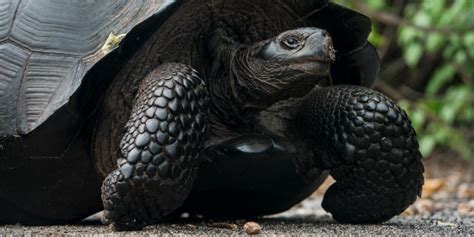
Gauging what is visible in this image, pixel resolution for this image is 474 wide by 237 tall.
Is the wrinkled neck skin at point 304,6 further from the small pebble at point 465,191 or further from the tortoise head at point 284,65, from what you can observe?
the small pebble at point 465,191

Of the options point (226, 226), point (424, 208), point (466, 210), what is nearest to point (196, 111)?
point (226, 226)

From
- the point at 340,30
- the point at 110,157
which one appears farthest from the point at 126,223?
the point at 340,30

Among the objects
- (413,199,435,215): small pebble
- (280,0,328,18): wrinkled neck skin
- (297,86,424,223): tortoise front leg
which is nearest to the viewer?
(297,86,424,223): tortoise front leg

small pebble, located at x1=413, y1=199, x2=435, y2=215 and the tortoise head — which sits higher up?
the tortoise head

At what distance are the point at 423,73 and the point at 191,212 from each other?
8.06 meters

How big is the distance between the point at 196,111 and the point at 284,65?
37 centimetres

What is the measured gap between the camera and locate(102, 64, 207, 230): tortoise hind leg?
2.74 m

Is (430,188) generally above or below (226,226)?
below

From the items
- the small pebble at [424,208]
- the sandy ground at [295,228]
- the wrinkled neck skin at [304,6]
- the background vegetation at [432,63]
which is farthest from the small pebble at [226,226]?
→ the background vegetation at [432,63]

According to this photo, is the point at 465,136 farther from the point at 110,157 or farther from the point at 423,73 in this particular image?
the point at 110,157

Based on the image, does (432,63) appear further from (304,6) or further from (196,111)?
(196,111)

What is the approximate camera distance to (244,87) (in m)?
3.22

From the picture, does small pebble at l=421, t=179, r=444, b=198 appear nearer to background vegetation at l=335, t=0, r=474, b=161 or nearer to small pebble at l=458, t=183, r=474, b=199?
small pebble at l=458, t=183, r=474, b=199

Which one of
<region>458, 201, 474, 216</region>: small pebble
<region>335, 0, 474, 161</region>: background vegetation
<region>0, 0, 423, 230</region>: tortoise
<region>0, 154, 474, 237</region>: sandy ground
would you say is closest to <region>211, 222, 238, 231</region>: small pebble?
<region>0, 154, 474, 237</region>: sandy ground
